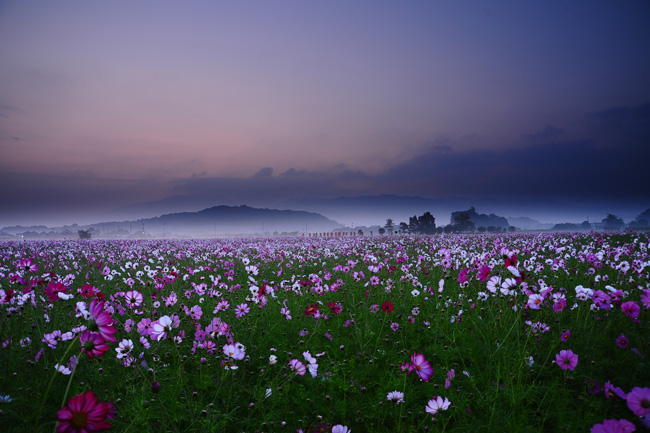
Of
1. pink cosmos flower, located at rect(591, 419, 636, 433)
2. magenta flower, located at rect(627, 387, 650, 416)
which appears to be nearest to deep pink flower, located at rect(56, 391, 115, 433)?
pink cosmos flower, located at rect(591, 419, 636, 433)

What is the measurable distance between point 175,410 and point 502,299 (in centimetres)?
476

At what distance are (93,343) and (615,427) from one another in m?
2.79

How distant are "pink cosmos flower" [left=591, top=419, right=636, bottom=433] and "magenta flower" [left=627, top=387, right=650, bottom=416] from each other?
35cm

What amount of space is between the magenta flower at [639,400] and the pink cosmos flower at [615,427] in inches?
13.9

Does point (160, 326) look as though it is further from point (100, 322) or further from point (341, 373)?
point (341, 373)

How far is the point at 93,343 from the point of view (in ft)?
5.58

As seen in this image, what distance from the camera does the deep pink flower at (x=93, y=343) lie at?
1664mm

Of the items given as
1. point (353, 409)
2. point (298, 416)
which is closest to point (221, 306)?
point (298, 416)

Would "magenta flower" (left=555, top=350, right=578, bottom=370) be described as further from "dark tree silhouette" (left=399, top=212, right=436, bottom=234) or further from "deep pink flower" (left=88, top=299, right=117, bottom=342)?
"dark tree silhouette" (left=399, top=212, right=436, bottom=234)

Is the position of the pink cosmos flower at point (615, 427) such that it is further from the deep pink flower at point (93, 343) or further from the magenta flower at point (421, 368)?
the deep pink flower at point (93, 343)

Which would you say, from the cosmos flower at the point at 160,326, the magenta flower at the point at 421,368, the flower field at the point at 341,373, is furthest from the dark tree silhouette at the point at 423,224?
the cosmos flower at the point at 160,326

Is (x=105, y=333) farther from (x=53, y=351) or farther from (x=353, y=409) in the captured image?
(x=53, y=351)

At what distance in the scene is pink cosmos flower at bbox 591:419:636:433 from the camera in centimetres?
154

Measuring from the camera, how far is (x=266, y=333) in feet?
13.5
